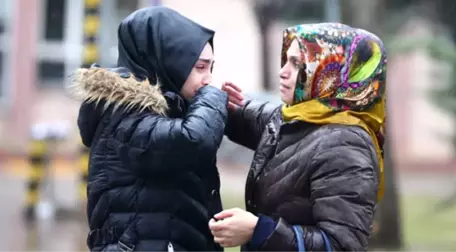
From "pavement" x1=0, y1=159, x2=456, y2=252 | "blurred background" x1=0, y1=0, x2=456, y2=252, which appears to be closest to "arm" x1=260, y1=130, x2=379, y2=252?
"pavement" x1=0, y1=159, x2=456, y2=252

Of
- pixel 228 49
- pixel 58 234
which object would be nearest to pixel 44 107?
pixel 228 49

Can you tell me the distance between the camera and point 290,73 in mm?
3145

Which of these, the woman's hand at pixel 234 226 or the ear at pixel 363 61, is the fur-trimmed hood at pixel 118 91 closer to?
the woman's hand at pixel 234 226

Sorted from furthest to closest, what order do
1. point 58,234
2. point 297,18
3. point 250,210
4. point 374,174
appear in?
point 297,18 < point 58,234 < point 250,210 < point 374,174

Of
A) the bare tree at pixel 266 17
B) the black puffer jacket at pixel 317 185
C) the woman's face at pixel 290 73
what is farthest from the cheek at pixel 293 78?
the bare tree at pixel 266 17

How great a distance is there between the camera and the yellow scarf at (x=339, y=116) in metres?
3.07

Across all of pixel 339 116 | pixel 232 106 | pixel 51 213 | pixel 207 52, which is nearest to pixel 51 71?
pixel 51 213

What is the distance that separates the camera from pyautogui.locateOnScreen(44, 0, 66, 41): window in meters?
22.1

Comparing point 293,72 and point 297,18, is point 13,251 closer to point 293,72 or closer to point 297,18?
point 293,72

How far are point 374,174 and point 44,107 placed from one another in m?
19.5

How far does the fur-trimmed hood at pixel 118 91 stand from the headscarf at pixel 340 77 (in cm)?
49

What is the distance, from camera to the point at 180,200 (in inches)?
126

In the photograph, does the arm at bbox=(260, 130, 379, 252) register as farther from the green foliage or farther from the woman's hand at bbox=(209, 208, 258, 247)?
the green foliage

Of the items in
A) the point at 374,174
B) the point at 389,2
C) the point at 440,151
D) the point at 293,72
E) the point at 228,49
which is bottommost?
the point at 440,151
